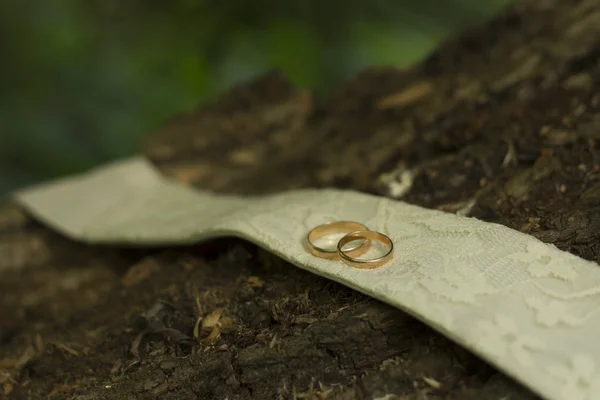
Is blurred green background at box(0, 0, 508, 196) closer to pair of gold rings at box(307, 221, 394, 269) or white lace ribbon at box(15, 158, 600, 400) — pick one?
white lace ribbon at box(15, 158, 600, 400)

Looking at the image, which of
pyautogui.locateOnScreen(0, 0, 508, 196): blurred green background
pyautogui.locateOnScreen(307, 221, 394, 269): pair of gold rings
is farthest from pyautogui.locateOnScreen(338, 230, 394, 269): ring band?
pyautogui.locateOnScreen(0, 0, 508, 196): blurred green background

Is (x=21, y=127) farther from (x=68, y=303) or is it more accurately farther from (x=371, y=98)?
(x=371, y=98)

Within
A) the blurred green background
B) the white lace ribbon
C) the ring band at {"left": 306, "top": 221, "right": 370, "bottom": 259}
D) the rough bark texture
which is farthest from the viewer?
the blurred green background

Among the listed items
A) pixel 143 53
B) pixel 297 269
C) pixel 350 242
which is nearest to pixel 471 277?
pixel 350 242

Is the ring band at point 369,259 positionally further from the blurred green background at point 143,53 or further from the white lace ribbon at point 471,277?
the blurred green background at point 143,53

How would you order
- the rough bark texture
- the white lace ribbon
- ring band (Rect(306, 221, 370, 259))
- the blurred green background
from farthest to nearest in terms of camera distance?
the blurred green background
ring band (Rect(306, 221, 370, 259))
the rough bark texture
the white lace ribbon
